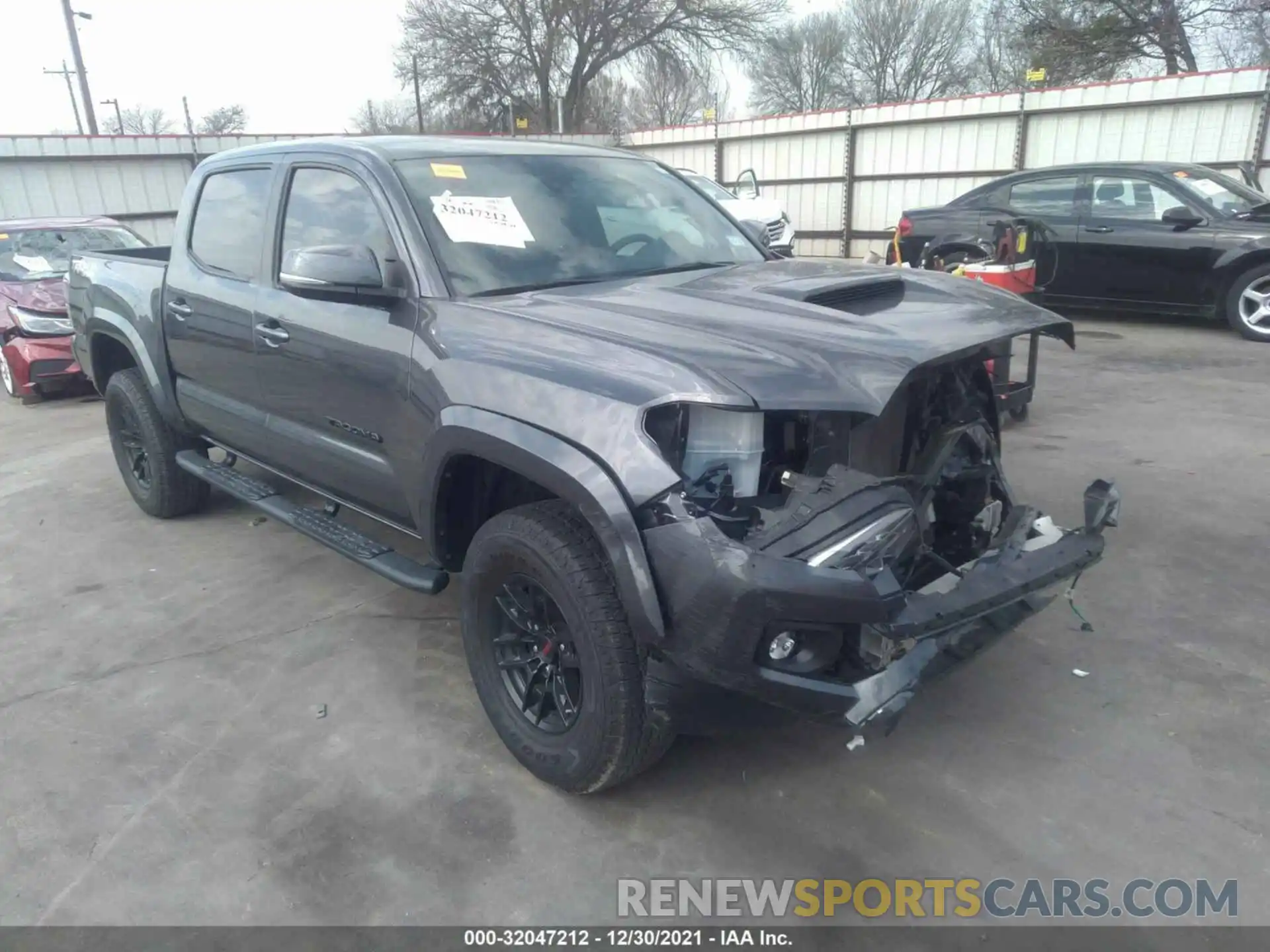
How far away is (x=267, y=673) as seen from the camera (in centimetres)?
349

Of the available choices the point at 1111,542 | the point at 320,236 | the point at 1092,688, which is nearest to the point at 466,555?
the point at 320,236

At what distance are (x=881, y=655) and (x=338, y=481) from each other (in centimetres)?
216

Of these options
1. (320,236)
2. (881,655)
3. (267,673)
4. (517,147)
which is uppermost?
(517,147)

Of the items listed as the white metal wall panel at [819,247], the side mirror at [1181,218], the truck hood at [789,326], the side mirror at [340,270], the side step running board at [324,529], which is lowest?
the white metal wall panel at [819,247]

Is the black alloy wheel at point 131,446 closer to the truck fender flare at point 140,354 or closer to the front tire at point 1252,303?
the truck fender flare at point 140,354

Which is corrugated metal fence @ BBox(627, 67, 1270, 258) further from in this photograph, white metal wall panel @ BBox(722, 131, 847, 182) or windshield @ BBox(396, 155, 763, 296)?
windshield @ BBox(396, 155, 763, 296)

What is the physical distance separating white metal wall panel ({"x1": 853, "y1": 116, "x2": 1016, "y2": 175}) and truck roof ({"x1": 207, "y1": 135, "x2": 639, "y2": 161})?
11.4 meters

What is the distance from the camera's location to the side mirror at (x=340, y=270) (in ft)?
9.29

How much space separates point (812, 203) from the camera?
15.8 m

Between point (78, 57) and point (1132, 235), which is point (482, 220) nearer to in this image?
point (1132, 235)

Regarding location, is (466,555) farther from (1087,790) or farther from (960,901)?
(1087,790)

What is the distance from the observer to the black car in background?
8.38 meters

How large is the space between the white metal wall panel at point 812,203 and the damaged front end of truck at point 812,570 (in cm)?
1375

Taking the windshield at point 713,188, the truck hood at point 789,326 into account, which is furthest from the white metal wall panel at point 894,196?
the truck hood at point 789,326
